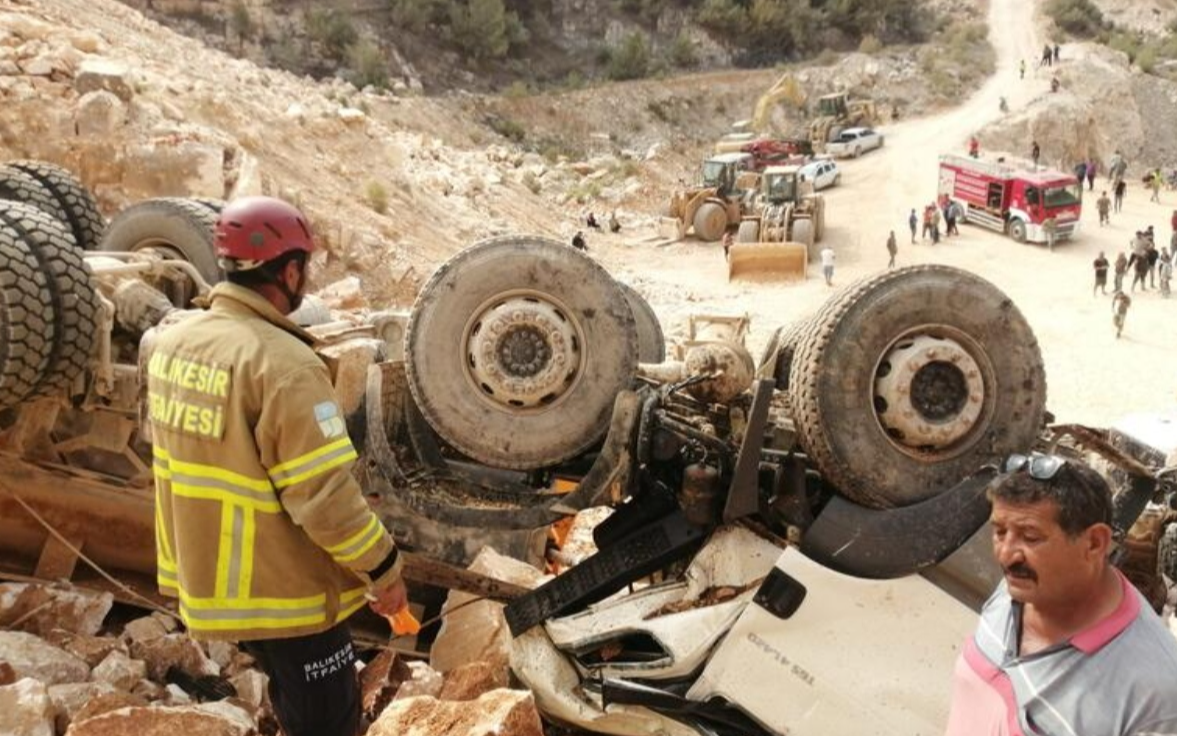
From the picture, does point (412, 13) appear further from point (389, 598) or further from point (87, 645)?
point (389, 598)

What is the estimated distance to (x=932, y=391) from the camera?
11.7 feet

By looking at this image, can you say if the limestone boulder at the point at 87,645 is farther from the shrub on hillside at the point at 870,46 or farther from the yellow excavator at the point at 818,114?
the shrub on hillside at the point at 870,46

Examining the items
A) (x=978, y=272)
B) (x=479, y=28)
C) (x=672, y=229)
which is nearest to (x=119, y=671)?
(x=978, y=272)

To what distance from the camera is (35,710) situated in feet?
11.7

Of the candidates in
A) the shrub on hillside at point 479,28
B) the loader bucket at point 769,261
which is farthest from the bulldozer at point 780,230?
the shrub on hillside at point 479,28

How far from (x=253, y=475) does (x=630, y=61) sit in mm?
42452

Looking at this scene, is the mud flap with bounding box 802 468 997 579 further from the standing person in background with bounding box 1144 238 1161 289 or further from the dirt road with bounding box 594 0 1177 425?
the standing person in background with bounding box 1144 238 1161 289

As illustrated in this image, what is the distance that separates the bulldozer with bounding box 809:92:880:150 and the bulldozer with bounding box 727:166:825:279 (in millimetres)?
10191

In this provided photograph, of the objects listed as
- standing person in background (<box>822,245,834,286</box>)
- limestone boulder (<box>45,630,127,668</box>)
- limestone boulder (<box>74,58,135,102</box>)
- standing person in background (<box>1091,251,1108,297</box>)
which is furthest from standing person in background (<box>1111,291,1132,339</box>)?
limestone boulder (<box>45,630,127,668</box>)

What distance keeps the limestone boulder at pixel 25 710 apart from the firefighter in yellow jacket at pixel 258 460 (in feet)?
3.42

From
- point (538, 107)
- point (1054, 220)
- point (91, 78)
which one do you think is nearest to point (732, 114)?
point (538, 107)

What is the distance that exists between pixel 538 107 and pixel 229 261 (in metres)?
36.6

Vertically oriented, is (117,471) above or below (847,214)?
above

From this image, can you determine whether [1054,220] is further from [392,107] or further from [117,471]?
[117,471]
